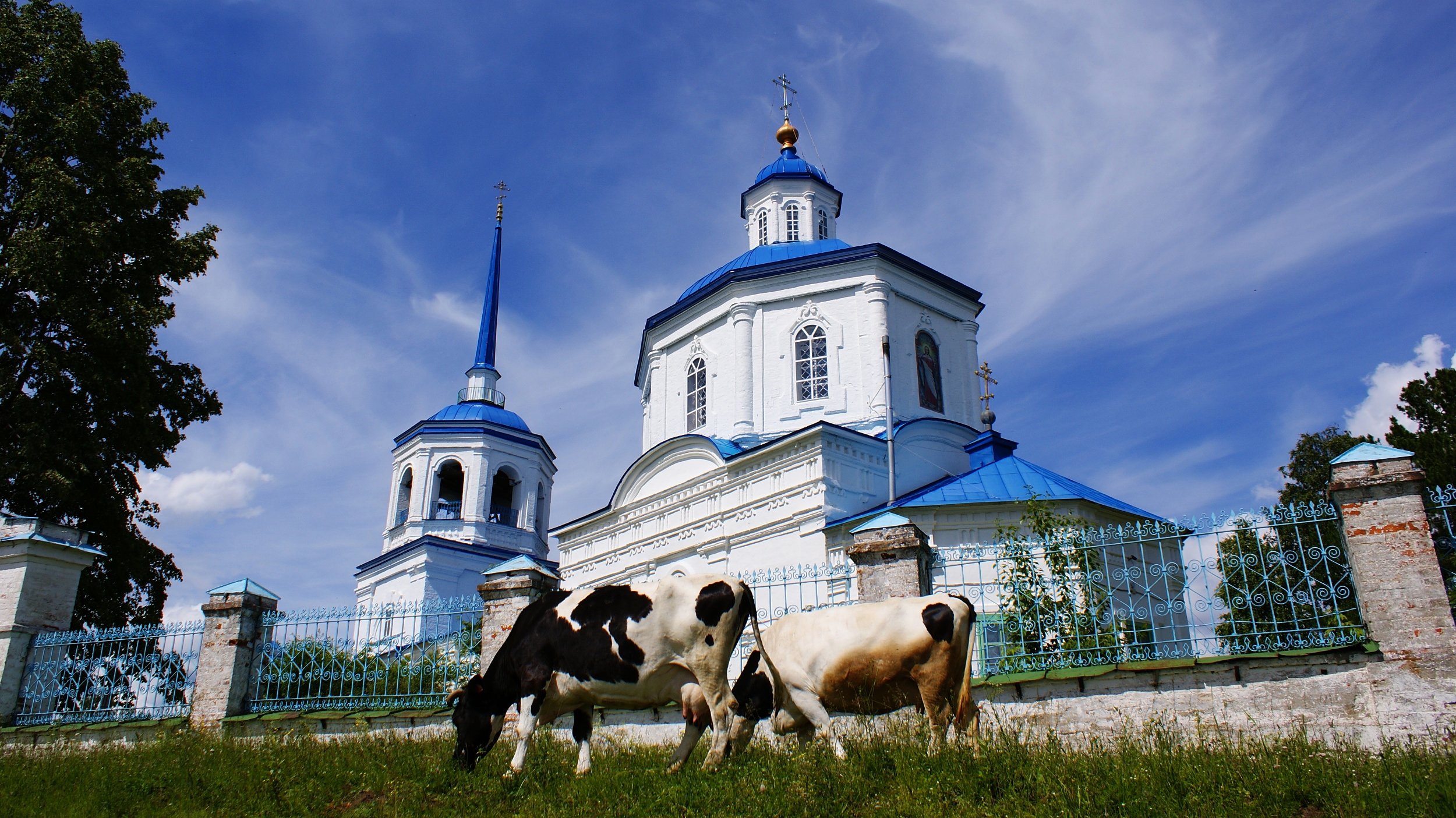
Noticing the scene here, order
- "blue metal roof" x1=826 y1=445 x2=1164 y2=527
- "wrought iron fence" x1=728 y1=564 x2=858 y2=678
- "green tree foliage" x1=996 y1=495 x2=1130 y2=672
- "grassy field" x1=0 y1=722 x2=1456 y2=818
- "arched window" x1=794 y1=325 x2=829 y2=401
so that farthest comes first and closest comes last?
"arched window" x1=794 y1=325 x2=829 y2=401, "blue metal roof" x1=826 y1=445 x2=1164 y2=527, "wrought iron fence" x1=728 y1=564 x2=858 y2=678, "green tree foliage" x1=996 y1=495 x2=1130 y2=672, "grassy field" x1=0 y1=722 x2=1456 y2=818

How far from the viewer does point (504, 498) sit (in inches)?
1152

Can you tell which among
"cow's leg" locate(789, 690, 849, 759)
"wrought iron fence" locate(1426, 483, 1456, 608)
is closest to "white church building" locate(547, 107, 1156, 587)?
"wrought iron fence" locate(1426, 483, 1456, 608)

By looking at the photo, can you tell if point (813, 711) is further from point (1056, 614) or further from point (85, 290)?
point (85, 290)

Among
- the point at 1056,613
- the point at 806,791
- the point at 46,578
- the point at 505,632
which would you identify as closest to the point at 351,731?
the point at 505,632

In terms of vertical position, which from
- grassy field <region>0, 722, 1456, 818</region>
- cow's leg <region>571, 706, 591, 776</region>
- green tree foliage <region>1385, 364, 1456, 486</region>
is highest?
green tree foliage <region>1385, 364, 1456, 486</region>

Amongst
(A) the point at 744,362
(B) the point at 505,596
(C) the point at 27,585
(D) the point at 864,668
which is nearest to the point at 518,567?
(B) the point at 505,596

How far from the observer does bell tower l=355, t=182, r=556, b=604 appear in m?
26.6

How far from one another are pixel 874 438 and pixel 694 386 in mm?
5392

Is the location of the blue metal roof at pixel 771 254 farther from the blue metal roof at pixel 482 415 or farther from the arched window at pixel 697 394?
the blue metal roof at pixel 482 415

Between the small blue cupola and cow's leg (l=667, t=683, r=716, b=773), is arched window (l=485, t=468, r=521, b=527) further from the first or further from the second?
cow's leg (l=667, t=683, r=716, b=773)

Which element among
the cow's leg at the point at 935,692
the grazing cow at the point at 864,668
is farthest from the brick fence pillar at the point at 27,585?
the cow's leg at the point at 935,692

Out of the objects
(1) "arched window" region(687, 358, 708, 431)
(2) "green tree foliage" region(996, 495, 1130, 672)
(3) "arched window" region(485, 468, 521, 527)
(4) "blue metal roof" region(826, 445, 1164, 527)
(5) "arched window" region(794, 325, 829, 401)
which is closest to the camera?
(2) "green tree foliage" region(996, 495, 1130, 672)

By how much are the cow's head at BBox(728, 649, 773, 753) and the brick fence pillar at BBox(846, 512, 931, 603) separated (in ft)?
4.95

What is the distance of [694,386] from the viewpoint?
21859mm
